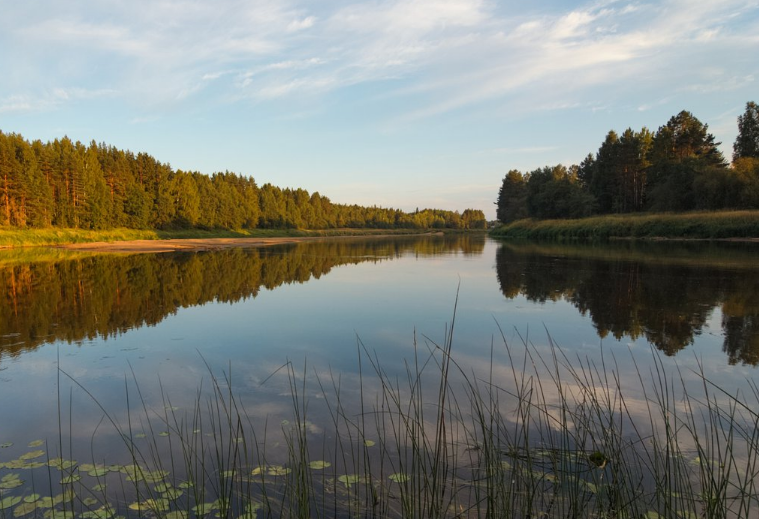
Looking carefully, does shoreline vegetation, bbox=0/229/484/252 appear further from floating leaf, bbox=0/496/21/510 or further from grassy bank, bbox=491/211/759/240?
floating leaf, bbox=0/496/21/510

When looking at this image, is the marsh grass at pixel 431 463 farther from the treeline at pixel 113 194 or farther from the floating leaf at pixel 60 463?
the treeline at pixel 113 194

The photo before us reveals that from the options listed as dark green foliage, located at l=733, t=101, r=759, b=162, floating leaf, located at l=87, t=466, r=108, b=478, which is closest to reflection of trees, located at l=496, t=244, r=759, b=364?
floating leaf, located at l=87, t=466, r=108, b=478

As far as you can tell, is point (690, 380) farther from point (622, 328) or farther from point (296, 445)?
point (296, 445)

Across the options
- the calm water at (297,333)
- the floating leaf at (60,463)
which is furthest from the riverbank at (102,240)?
the floating leaf at (60,463)

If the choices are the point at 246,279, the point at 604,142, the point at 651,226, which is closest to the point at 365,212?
the point at 604,142

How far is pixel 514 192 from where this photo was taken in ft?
306

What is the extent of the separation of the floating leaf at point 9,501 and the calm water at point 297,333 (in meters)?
0.73

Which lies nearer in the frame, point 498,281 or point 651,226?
point 498,281

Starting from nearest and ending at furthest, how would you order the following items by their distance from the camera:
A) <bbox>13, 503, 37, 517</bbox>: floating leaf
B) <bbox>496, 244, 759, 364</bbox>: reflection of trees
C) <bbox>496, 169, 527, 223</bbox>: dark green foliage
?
<bbox>13, 503, 37, 517</bbox>: floating leaf < <bbox>496, 244, 759, 364</bbox>: reflection of trees < <bbox>496, 169, 527, 223</bbox>: dark green foliage

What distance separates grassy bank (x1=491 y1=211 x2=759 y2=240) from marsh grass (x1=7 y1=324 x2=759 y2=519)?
121ft

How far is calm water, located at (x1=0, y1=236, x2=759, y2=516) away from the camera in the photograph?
5328 mm

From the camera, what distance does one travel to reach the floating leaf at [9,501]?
3189mm

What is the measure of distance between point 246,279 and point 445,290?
8306 mm

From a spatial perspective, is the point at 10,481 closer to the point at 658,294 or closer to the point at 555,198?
the point at 658,294
